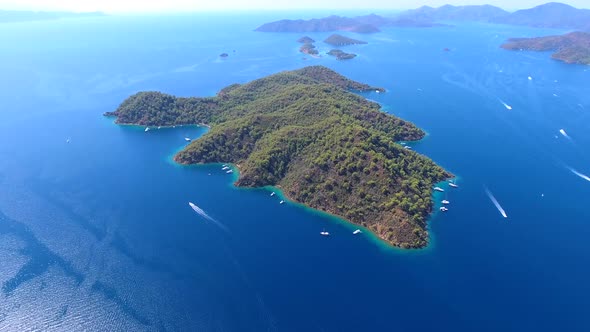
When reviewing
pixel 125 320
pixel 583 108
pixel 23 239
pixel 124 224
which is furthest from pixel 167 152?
pixel 583 108

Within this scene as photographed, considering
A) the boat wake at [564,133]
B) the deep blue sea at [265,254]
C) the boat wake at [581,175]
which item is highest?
the boat wake at [564,133]

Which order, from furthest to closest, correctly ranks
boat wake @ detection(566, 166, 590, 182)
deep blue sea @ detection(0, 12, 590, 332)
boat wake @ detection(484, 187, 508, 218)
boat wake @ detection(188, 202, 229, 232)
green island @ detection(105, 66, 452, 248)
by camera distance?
1. boat wake @ detection(566, 166, 590, 182)
2. boat wake @ detection(484, 187, 508, 218)
3. green island @ detection(105, 66, 452, 248)
4. boat wake @ detection(188, 202, 229, 232)
5. deep blue sea @ detection(0, 12, 590, 332)

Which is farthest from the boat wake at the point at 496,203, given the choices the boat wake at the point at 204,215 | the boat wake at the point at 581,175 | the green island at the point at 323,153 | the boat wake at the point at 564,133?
the boat wake at the point at 204,215

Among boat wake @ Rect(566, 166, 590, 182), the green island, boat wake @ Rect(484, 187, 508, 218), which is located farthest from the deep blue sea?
the green island

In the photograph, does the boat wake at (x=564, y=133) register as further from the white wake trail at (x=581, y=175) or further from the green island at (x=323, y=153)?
the green island at (x=323, y=153)

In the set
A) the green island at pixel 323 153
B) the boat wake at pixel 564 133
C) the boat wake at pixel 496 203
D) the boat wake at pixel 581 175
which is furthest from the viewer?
the boat wake at pixel 564 133

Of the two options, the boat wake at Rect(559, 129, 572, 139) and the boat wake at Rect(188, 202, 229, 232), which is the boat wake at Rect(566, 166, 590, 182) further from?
the boat wake at Rect(188, 202, 229, 232)

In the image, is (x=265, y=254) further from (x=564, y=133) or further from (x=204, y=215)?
(x=564, y=133)

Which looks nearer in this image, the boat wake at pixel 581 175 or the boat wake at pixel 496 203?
the boat wake at pixel 496 203

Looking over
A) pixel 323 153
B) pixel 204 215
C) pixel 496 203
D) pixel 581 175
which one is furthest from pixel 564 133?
pixel 204 215
